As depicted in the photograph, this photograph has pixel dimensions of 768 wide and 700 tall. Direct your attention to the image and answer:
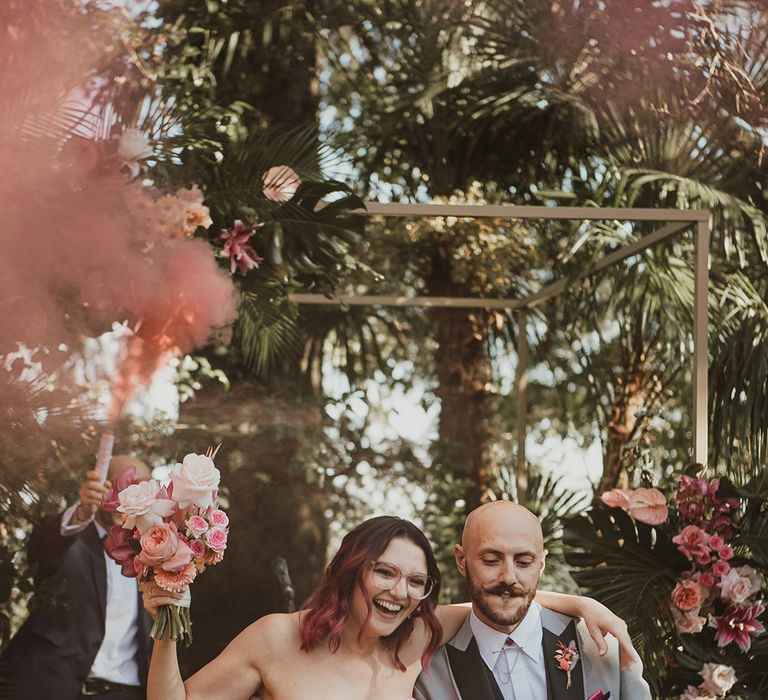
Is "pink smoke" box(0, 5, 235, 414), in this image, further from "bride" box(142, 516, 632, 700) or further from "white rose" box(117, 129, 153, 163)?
"bride" box(142, 516, 632, 700)

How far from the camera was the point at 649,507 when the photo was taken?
14.0ft

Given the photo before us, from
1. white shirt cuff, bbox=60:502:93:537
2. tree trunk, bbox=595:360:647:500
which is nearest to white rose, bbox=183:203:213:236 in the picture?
white shirt cuff, bbox=60:502:93:537

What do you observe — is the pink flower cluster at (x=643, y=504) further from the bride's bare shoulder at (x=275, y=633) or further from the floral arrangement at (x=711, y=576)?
the bride's bare shoulder at (x=275, y=633)

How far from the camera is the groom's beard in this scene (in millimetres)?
2695

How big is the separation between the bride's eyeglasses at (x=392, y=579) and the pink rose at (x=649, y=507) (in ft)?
5.93

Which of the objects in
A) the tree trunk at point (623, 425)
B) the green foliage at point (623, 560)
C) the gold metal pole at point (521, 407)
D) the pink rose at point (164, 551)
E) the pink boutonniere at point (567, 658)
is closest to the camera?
the pink rose at point (164, 551)

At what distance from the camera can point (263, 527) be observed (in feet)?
23.7

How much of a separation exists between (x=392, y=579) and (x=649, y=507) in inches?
74.4

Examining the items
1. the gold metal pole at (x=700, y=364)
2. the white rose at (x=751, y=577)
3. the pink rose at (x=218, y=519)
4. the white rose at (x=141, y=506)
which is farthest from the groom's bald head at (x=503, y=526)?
the gold metal pole at (x=700, y=364)

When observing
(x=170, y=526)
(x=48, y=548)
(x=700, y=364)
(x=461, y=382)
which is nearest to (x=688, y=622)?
(x=700, y=364)

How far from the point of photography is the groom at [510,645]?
8.85 ft

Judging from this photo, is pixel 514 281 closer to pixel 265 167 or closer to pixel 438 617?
pixel 265 167

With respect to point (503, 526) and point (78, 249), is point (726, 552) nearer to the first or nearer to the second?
point (503, 526)

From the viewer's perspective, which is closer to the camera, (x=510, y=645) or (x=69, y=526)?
(x=510, y=645)
